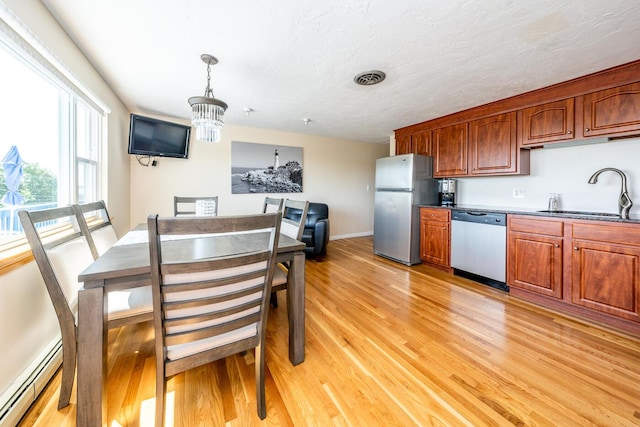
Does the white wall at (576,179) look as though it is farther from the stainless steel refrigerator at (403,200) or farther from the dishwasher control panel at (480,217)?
the stainless steel refrigerator at (403,200)

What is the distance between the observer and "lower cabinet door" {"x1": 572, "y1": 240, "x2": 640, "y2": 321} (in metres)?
1.94

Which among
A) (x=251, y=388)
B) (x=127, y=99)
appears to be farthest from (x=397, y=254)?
(x=127, y=99)

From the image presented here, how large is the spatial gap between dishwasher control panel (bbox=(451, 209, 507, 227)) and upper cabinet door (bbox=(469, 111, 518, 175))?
22.7 inches

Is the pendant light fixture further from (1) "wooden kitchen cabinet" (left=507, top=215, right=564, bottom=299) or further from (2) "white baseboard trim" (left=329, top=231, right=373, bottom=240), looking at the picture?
(2) "white baseboard trim" (left=329, top=231, right=373, bottom=240)

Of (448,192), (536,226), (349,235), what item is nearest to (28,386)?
(536,226)

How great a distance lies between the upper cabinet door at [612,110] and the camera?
2080 mm

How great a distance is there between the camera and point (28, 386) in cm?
126

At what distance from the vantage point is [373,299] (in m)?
2.55

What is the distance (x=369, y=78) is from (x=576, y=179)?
2445 mm

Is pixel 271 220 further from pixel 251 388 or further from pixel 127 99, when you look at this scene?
pixel 127 99

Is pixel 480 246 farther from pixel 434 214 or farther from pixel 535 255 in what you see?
pixel 434 214

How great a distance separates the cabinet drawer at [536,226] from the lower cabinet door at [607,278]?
0.53 feet

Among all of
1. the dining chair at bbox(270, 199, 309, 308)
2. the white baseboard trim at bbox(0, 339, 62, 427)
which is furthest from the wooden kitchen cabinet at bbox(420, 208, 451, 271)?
the white baseboard trim at bbox(0, 339, 62, 427)

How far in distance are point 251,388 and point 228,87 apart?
2.68 metres
